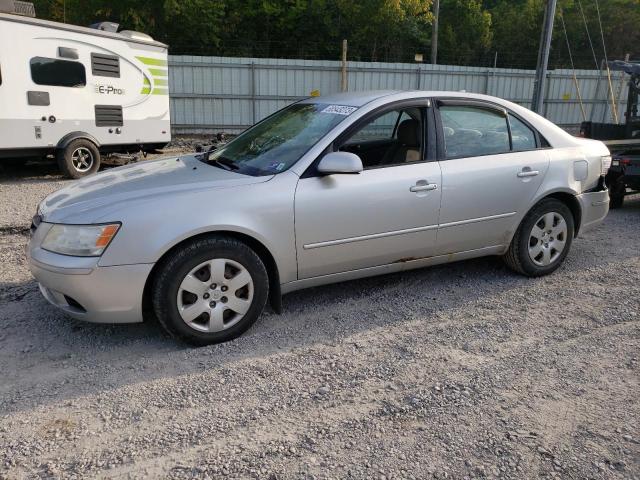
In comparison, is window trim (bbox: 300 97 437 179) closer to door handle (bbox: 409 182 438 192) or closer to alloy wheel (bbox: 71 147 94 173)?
door handle (bbox: 409 182 438 192)

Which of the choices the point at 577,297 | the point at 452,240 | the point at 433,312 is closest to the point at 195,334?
the point at 433,312

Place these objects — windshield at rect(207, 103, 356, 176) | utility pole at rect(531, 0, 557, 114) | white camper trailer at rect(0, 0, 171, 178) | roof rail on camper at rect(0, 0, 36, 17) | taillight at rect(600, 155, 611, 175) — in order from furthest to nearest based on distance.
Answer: utility pole at rect(531, 0, 557, 114) < white camper trailer at rect(0, 0, 171, 178) < roof rail on camper at rect(0, 0, 36, 17) < taillight at rect(600, 155, 611, 175) < windshield at rect(207, 103, 356, 176)

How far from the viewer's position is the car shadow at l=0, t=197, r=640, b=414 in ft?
10.8

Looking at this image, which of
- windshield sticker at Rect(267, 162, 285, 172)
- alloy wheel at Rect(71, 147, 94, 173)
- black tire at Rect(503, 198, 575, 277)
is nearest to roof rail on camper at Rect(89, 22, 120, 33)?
alloy wheel at Rect(71, 147, 94, 173)

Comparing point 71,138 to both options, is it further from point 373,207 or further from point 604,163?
point 604,163

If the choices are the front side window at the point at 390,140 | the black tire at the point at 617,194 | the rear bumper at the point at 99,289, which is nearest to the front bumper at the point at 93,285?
the rear bumper at the point at 99,289

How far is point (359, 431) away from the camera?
2.83 metres

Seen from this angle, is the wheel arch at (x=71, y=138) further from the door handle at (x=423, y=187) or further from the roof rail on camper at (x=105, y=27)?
the door handle at (x=423, y=187)

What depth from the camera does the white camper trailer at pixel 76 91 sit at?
881 cm

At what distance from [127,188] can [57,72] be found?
270 inches

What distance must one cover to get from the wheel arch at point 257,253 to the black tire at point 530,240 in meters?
2.21

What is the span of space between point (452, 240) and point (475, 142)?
84 centimetres

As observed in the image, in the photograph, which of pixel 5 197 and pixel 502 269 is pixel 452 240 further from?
pixel 5 197

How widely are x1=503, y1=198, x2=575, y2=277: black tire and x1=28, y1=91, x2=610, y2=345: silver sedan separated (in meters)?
0.01
